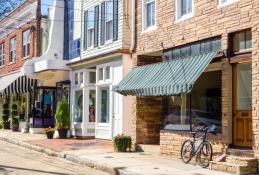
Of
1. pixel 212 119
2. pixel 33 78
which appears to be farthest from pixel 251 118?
pixel 33 78

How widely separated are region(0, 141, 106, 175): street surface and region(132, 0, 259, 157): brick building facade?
3.32 meters

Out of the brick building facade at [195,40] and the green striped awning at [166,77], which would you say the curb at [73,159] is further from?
the green striped awning at [166,77]

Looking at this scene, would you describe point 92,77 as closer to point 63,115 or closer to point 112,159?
point 63,115

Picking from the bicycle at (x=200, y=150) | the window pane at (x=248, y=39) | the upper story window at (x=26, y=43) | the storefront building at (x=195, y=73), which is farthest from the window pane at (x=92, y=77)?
the window pane at (x=248, y=39)

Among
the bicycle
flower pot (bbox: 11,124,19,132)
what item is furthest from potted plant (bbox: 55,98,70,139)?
the bicycle

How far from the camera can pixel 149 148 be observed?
1791 cm

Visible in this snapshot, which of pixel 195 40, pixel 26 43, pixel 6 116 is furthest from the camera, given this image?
pixel 6 116

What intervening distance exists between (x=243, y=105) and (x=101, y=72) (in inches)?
387

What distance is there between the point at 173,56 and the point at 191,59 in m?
1.82

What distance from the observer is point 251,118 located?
13625 mm

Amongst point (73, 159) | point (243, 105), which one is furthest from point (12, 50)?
point (243, 105)

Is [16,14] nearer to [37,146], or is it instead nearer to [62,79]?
[62,79]

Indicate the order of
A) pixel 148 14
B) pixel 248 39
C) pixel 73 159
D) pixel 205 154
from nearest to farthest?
pixel 248 39
pixel 205 154
pixel 73 159
pixel 148 14

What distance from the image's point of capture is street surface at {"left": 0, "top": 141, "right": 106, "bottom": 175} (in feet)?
44.3
